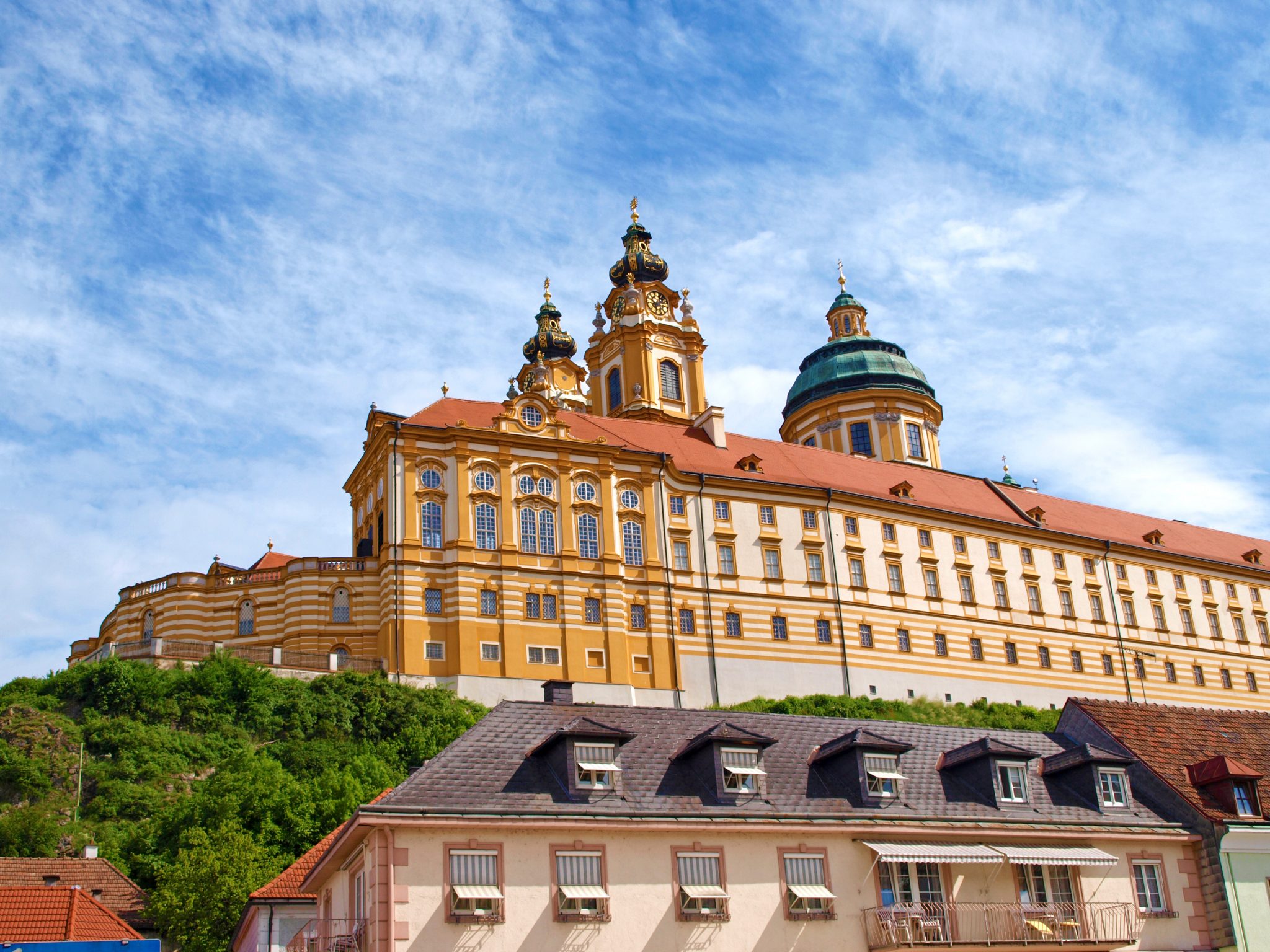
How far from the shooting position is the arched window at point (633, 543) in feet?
224

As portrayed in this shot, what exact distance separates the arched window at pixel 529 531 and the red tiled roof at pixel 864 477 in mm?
4666

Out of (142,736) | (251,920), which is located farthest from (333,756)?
(251,920)

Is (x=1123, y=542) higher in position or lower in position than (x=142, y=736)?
higher

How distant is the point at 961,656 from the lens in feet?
247

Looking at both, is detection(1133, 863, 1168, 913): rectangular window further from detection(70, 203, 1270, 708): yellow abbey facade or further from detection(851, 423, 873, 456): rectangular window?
detection(851, 423, 873, 456): rectangular window

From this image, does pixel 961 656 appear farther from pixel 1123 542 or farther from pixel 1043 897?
pixel 1043 897

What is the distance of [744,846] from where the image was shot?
2944 cm

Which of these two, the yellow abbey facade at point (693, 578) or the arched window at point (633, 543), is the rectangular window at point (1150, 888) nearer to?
the yellow abbey facade at point (693, 578)

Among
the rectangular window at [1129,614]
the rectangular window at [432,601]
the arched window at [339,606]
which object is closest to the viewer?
the rectangular window at [432,601]

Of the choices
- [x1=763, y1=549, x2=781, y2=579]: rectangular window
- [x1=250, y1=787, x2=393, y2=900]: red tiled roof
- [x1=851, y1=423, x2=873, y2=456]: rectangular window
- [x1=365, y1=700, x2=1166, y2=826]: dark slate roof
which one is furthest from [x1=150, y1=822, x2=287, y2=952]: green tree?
[x1=851, y1=423, x2=873, y2=456]: rectangular window

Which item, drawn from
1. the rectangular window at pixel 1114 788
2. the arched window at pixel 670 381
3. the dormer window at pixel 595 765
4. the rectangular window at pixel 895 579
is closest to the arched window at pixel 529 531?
the rectangular window at pixel 895 579

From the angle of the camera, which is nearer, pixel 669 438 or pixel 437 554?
pixel 437 554

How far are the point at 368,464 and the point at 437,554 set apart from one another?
740 centimetres

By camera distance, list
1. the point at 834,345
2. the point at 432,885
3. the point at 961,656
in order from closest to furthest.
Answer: the point at 432,885
the point at 961,656
the point at 834,345
